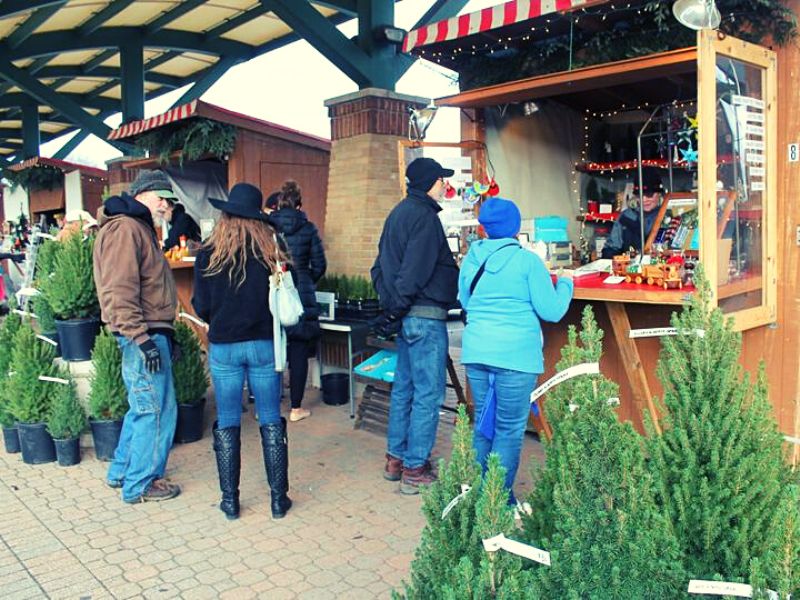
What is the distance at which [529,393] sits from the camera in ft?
12.3

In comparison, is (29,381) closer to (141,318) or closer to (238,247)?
(141,318)

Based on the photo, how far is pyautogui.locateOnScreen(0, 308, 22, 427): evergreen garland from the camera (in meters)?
5.27

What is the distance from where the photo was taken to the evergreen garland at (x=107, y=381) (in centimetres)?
489

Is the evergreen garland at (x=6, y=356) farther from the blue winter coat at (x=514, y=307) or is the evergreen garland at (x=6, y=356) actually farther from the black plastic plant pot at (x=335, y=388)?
the blue winter coat at (x=514, y=307)

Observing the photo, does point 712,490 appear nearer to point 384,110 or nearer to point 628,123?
point 628,123

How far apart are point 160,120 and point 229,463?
5581 mm

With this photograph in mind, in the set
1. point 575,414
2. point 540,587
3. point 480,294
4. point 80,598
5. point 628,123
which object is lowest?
point 80,598

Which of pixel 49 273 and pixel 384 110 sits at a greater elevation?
pixel 384 110

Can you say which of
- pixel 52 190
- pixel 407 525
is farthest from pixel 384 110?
pixel 52 190

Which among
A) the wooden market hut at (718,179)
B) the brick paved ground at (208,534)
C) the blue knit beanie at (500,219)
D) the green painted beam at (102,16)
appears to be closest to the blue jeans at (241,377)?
the brick paved ground at (208,534)

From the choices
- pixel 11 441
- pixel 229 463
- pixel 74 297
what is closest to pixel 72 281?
pixel 74 297

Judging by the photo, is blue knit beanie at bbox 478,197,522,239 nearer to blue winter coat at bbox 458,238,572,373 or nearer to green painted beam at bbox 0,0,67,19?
blue winter coat at bbox 458,238,572,373

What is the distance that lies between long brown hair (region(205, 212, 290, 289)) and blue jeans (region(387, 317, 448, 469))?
94 cm

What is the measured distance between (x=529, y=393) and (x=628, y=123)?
12.3 ft
